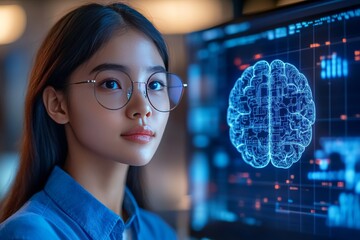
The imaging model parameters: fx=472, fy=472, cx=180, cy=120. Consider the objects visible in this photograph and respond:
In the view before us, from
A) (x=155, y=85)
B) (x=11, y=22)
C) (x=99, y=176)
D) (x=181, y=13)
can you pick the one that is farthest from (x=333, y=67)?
(x=11, y=22)

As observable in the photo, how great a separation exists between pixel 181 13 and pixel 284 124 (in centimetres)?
98

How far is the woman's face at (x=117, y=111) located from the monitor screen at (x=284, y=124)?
0.20 metres

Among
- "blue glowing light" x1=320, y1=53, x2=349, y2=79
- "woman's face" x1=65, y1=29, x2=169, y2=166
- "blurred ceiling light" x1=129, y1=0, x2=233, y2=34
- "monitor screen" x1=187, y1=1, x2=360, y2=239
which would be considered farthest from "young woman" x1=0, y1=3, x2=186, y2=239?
"blurred ceiling light" x1=129, y1=0, x2=233, y2=34

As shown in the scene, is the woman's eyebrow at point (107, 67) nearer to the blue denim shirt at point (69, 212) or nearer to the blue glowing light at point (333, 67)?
the blue denim shirt at point (69, 212)

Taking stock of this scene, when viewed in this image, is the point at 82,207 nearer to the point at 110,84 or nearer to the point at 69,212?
the point at 69,212

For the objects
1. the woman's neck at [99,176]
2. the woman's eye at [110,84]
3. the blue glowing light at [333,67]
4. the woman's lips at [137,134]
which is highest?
the blue glowing light at [333,67]

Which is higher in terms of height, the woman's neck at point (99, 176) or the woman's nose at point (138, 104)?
the woman's nose at point (138, 104)

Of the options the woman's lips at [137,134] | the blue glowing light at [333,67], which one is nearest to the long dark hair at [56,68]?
the woman's lips at [137,134]

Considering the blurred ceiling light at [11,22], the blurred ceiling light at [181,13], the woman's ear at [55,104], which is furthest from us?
the blurred ceiling light at [11,22]

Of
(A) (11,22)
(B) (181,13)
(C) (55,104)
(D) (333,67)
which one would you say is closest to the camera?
(D) (333,67)

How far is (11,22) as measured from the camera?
6.44ft

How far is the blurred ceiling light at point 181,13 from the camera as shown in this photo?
5.46 ft

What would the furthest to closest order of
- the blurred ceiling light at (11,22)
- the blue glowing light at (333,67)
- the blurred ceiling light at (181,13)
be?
the blurred ceiling light at (11,22) < the blurred ceiling light at (181,13) < the blue glowing light at (333,67)

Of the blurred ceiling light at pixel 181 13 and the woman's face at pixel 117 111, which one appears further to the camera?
the blurred ceiling light at pixel 181 13
